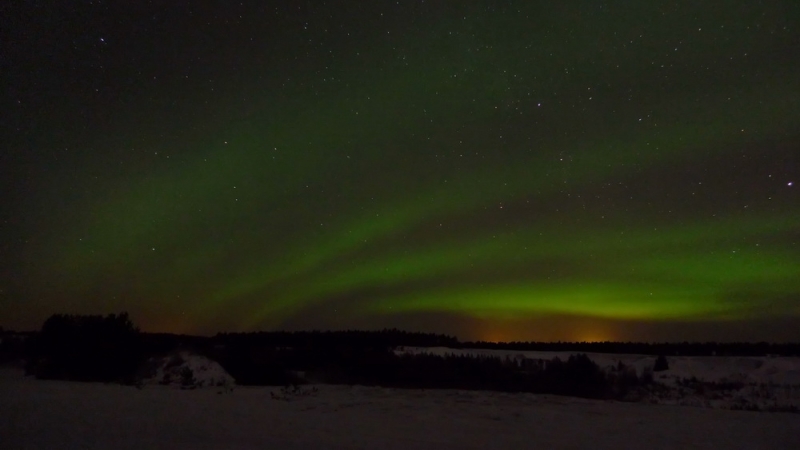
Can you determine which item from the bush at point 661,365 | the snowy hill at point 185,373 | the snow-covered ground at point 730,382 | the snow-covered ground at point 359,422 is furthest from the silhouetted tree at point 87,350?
the bush at point 661,365

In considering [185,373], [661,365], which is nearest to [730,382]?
[661,365]

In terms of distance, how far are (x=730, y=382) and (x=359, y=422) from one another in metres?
13.5

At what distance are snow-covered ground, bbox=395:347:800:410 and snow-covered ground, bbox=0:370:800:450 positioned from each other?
5.99 feet

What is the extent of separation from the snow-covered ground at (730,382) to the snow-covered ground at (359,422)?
1826 millimetres

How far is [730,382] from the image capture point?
18.6m

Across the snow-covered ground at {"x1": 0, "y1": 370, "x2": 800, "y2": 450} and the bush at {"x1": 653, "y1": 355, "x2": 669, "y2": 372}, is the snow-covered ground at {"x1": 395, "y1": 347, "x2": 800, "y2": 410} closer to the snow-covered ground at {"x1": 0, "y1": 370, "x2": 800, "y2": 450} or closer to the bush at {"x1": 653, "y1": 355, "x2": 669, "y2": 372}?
the bush at {"x1": 653, "y1": 355, "x2": 669, "y2": 372}

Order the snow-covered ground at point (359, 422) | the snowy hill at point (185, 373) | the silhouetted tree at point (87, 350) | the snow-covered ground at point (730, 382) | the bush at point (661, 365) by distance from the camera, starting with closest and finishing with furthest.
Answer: the snow-covered ground at point (359, 422), the snow-covered ground at point (730, 382), the snowy hill at point (185, 373), the silhouetted tree at point (87, 350), the bush at point (661, 365)

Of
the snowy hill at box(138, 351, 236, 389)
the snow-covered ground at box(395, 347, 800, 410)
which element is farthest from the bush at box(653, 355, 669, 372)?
the snowy hill at box(138, 351, 236, 389)

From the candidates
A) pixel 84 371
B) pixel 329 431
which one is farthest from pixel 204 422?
pixel 84 371

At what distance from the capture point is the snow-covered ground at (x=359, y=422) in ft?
30.7

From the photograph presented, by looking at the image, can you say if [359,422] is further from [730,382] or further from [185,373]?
[730,382]

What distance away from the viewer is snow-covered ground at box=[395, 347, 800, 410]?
15.5 m

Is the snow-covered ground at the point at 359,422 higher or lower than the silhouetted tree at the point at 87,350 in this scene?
lower

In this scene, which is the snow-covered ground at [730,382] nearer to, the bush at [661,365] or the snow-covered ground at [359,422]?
the bush at [661,365]
